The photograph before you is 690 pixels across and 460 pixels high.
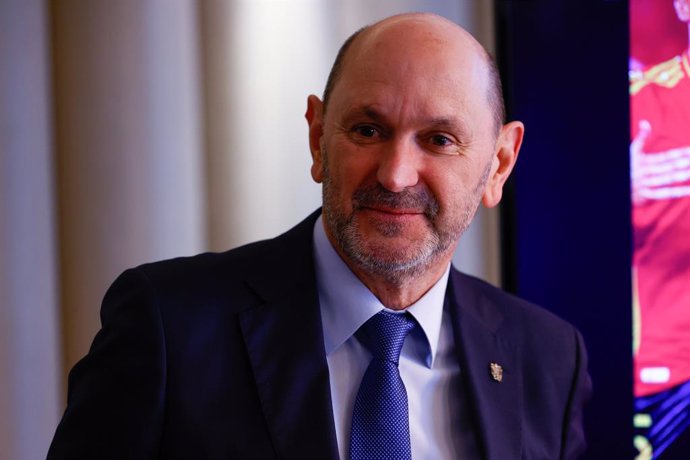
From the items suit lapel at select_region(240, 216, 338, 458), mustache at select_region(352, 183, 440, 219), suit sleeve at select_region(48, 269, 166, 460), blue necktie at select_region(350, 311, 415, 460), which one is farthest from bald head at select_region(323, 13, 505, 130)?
suit sleeve at select_region(48, 269, 166, 460)

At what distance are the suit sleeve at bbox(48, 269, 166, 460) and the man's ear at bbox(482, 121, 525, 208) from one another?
774 millimetres

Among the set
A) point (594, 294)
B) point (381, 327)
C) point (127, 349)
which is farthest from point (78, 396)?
point (594, 294)

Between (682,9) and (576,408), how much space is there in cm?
118

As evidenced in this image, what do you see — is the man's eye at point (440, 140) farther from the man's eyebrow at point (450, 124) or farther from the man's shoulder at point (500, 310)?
the man's shoulder at point (500, 310)

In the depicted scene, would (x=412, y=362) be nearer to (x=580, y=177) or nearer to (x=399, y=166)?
(x=399, y=166)

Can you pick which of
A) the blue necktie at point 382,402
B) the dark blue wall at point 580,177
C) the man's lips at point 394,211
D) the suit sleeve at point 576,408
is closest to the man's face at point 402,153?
the man's lips at point 394,211

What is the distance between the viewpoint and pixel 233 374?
1.68 m

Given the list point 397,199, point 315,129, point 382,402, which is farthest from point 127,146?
point 382,402

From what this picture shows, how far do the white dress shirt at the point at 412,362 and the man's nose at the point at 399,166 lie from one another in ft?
0.83

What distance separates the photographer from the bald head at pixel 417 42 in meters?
1.76

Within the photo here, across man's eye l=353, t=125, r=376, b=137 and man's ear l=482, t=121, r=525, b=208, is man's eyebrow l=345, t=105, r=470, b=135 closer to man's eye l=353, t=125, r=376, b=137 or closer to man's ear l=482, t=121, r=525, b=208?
man's eye l=353, t=125, r=376, b=137

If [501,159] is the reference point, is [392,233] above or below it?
below

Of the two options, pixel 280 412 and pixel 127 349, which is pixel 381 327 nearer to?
pixel 280 412

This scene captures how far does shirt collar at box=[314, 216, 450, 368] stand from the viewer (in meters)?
1.78
